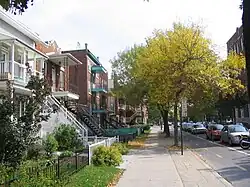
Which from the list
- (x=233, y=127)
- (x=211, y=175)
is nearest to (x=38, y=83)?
(x=211, y=175)

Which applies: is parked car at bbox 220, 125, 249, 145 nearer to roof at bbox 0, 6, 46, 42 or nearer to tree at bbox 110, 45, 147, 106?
tree at bbox 110, 45, 147, 106

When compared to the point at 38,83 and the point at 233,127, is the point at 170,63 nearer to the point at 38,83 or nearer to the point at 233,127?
the point at 233,127

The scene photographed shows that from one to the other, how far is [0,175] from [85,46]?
137 ft

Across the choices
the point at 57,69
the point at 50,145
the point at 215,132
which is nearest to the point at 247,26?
the point at 50,145

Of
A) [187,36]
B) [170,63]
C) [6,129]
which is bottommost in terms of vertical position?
[6,129]

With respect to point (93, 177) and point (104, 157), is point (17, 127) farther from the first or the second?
point (104, 157)

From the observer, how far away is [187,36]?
89.5 ft

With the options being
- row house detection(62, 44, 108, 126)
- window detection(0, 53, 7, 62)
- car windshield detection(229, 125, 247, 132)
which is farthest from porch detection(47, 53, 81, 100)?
car windshield detection(229, 125, 247, 132)

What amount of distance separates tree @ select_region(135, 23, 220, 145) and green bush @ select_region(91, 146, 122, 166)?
11.3 metres

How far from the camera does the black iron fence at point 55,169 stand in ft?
27.9

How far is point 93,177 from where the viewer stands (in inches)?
469

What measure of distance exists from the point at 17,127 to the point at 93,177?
106 inches

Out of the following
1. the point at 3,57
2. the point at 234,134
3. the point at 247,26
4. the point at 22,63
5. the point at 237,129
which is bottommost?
the point at 234,134

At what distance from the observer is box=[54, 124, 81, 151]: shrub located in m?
21.7
